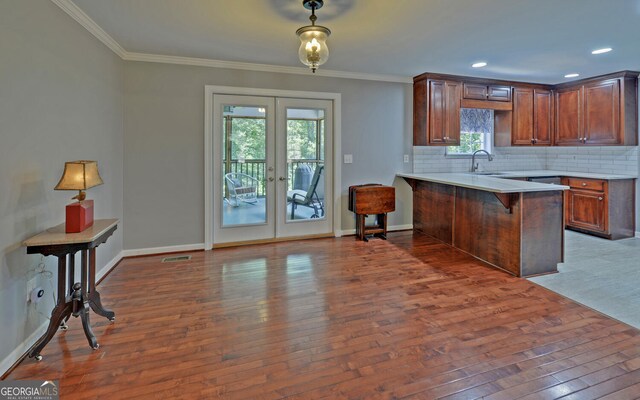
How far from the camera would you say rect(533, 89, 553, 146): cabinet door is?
18.0 ft

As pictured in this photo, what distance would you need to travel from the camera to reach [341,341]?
219 cm

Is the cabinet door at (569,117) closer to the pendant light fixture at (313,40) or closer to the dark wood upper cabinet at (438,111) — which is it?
the dark wood upper cabinet at (438,111)

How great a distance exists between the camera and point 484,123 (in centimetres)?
558

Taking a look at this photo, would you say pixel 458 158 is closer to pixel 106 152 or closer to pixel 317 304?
pixel 317 304

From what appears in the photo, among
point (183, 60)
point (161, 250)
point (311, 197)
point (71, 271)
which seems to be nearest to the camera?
point (71, 271)

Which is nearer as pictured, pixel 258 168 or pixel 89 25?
pixel 89 25

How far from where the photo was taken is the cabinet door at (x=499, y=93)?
17.0 ft

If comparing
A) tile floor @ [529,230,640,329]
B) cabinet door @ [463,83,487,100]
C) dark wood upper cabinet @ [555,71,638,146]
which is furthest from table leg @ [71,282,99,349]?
dark wood upper cabinet @ [555,71,638,146]

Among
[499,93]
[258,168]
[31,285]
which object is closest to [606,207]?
[499,93]

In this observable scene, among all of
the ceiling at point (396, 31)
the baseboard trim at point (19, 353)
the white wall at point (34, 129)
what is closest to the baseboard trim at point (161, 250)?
the white wall at point (34, 129)

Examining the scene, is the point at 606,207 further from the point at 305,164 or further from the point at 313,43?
the point at 313,43

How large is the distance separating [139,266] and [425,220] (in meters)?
3.71

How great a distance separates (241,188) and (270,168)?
0.46 meters

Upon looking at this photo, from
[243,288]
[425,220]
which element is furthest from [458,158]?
[243,288]
